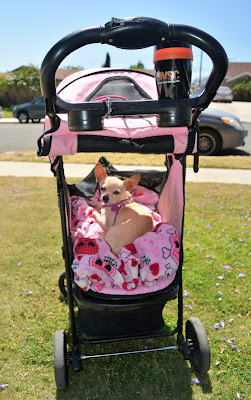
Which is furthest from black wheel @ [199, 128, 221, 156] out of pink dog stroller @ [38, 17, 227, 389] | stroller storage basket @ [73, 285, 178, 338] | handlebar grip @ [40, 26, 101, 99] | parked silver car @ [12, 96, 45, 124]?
parked silver car @ [12, 96, 45, 124]

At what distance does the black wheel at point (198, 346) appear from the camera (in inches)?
98.5

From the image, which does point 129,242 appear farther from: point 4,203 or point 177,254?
point 4,203

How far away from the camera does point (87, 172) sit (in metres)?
7.77

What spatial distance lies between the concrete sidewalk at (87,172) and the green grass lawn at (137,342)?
1828 millimetres

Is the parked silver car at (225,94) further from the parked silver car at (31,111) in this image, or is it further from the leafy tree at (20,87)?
the parked silver car at (31,111)

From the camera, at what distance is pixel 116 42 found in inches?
62.6

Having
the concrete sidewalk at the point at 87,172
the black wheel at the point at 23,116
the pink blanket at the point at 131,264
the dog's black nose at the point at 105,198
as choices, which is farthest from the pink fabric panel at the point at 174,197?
the black wheel at the point at 23,116

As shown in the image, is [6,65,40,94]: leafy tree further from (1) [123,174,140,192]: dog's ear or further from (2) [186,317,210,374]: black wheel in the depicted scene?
(2) [186,317,210,374]: black wheel

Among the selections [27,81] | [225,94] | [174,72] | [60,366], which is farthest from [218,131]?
[27,81]

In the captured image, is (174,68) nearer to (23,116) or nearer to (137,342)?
(137,342)

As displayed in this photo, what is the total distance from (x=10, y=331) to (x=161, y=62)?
2591mm

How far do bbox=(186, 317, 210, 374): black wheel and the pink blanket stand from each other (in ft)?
1.58

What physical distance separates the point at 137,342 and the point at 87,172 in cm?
522

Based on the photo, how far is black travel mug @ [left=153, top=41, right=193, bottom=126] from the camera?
1750mm
